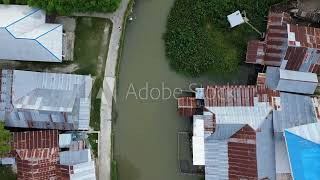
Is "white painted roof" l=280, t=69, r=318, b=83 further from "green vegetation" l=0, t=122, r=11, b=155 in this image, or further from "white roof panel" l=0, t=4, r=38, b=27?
"green vegetation" l=0, t=122, r=11, b=155

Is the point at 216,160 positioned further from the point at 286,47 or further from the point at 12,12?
the point at 12,12

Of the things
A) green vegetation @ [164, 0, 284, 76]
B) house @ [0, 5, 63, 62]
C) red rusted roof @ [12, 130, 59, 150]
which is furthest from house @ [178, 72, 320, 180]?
house @ [0, 5, 63, 62]

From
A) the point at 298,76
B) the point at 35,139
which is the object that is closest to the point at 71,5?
the point at 35,139

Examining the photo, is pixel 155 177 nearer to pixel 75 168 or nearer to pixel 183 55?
pixel 75 168

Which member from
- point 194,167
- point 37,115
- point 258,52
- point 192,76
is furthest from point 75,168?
point 258,52

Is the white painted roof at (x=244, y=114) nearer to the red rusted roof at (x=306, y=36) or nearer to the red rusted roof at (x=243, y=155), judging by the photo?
the red rusted roof at (x=243, y=155)
